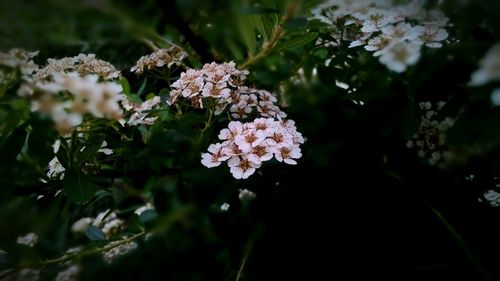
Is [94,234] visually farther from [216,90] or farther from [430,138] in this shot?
[430,138]

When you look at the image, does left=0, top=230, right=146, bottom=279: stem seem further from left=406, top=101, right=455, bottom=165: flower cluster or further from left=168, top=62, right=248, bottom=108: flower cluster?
left=406, top=101, right=455, bottom=165: flower cluster

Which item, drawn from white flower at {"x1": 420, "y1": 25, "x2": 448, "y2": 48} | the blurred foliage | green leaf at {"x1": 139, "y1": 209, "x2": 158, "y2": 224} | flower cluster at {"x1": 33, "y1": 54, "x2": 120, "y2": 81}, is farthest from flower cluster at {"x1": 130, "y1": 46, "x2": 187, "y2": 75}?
white flower at {"x1": 420, "y1": 25, "x2": 448, "y2": 48}

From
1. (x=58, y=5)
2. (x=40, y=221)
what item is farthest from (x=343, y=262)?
(x=58, y=5)

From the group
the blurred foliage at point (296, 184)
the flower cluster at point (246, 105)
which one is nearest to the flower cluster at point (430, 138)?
the blurred foliage at point (296, 184)

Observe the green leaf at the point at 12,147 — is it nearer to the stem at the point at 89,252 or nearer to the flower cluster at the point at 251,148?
the stem at the point at 89,252

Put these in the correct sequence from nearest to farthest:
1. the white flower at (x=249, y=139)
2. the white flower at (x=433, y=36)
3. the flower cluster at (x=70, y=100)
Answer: the flower cluster at (x=70, y=100)
the white flower at (x=433, y=36)
the white flower at (x=249, y=139)
